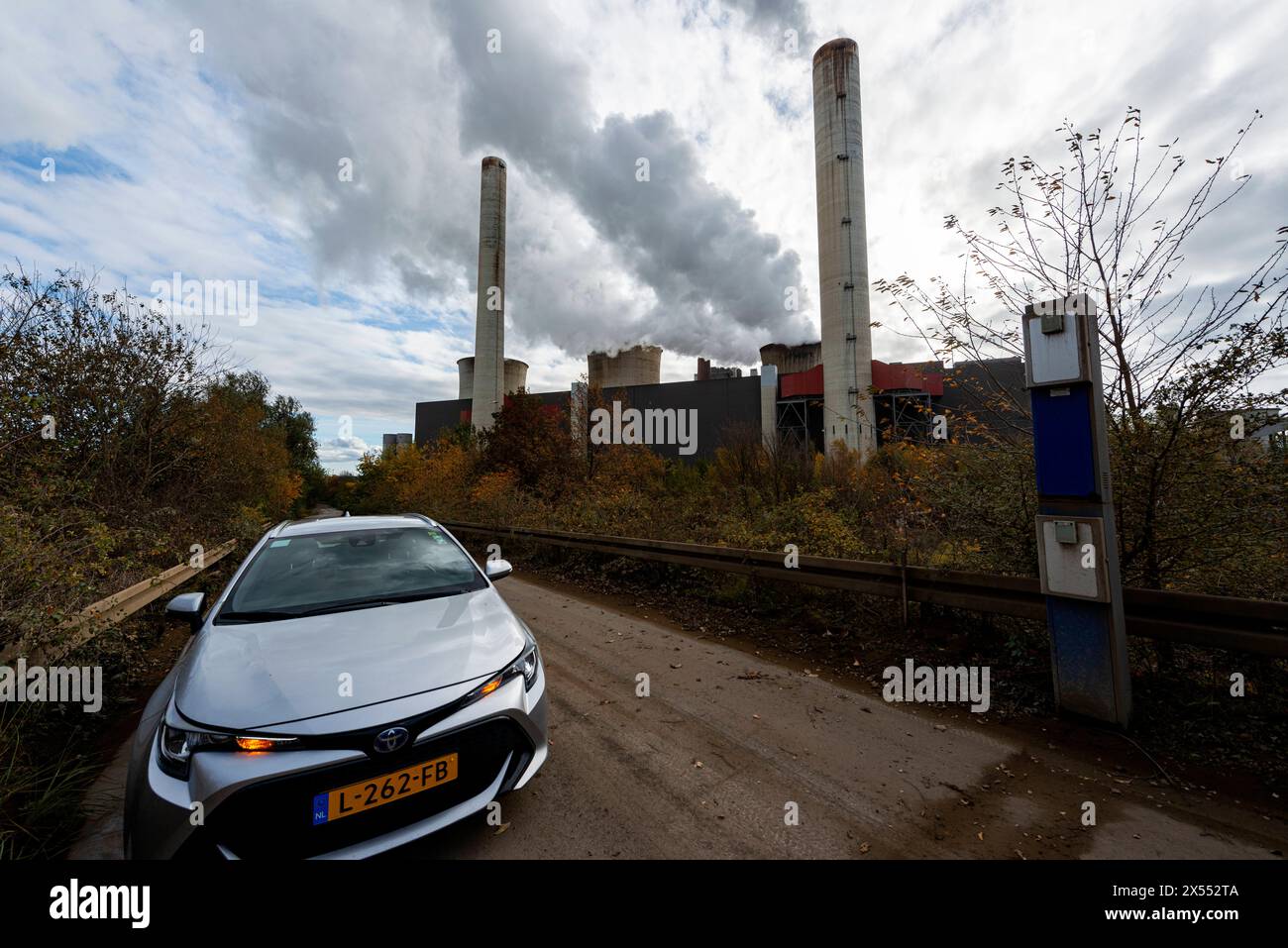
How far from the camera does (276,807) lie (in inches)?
71.9

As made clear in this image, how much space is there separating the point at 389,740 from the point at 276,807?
1.33 ft

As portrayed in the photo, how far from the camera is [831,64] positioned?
23.8 m

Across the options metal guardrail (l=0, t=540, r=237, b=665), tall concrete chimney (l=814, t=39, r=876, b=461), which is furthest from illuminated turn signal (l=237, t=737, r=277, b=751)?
tall concrete chimney (l=814, t=39, r=876, b=461)

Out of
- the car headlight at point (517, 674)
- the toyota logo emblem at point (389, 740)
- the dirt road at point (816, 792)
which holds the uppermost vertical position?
the car headlight at point (517, 674)

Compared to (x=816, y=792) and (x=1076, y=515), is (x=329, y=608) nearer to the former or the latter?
(x=816, y=792)

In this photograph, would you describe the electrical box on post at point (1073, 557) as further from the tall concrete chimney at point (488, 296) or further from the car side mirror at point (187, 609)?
the tall concrete chimney at point (488, 296)

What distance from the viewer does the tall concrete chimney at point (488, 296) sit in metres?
32.0

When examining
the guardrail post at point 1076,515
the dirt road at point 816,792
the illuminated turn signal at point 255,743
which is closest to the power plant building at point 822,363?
the guardrail post at point 1076,515

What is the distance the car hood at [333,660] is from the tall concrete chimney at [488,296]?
3041cm

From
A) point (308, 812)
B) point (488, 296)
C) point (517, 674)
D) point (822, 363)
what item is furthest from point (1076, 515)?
point (488, 296)

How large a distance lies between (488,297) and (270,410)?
2552 cm

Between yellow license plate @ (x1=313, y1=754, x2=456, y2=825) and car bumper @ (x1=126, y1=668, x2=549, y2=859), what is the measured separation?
0.08 feet
